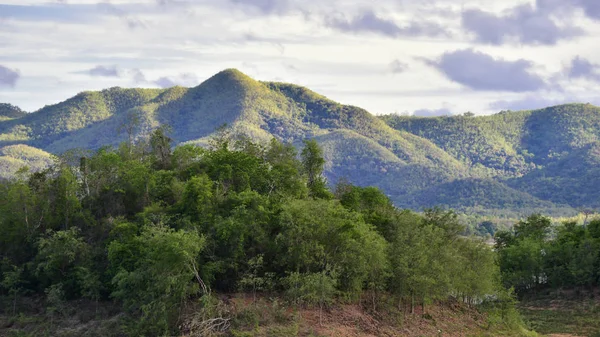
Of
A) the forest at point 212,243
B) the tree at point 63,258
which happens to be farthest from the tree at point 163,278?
the tree at point 63,258

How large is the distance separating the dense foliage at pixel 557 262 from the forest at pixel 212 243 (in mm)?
21203

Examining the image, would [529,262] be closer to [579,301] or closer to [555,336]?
[579,301]

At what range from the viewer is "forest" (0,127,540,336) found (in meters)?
44.7

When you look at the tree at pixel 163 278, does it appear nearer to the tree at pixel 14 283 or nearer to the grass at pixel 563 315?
the tree at pixel 14 283

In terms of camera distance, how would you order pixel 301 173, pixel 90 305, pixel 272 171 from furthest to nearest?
pixel 301 173
pixel 272 171
pixel 90 305

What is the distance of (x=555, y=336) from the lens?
5416 centimetres

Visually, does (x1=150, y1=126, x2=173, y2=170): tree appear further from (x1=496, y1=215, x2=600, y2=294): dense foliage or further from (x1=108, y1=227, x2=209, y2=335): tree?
(x1=496, y1=215, x2=600, y2=294): dense foliage

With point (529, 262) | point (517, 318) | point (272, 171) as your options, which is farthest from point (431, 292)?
point (529, 262)

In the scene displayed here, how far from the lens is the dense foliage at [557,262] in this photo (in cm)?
7700

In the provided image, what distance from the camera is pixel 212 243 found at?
156 feet

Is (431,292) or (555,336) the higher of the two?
(431,292)

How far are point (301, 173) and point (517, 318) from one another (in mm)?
23975

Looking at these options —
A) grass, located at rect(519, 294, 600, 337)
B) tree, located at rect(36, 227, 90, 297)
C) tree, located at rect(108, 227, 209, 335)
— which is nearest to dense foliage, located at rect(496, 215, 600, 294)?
grass, located at rect(519, 294, 600, 337)

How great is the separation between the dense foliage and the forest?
69.6ft
